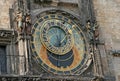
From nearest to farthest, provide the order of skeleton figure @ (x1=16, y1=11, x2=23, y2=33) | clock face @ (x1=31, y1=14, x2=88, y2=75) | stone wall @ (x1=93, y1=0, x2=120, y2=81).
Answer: skeleton figure @ (x1=16, y1=11, x2=23, y2=33) → clock face @ (x1=31, y1=14, x2=88, y2=75) → stone wall @ (x1=93, y1=0, x2=120, y2=81)

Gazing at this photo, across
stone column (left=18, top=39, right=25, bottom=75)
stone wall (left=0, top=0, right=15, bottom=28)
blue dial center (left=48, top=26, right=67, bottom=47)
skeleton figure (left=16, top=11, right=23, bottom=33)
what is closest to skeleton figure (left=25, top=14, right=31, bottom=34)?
skeleton figure (left=16, top=11, right=23, bottom=33)


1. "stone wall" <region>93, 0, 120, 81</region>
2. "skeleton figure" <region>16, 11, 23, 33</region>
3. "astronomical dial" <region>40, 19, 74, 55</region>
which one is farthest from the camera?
"stone wall" <region>93, 0, 120, 81</region>

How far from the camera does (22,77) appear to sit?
380 inches

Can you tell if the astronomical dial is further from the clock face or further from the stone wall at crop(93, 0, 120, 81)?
the stone wall at crop(93, 0, 120, 81)

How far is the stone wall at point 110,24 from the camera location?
37.6ft

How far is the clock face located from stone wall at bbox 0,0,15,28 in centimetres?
70

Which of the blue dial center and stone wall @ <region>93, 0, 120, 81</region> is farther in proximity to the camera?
stone wall @ <region>93, 0, 120, 81</region>

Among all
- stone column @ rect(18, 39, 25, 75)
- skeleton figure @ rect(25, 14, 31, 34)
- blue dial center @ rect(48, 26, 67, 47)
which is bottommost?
stone column @ rect(18, 39, 25, 75)

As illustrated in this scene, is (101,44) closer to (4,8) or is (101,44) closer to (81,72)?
(81,72)

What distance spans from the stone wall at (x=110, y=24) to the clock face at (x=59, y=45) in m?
0.83

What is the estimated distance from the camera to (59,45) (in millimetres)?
10750

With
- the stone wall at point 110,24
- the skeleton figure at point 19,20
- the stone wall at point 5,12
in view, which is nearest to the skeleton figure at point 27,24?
the skeleton figure at point 19,20

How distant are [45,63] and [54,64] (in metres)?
0.25

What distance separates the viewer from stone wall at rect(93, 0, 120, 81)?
11.5m
